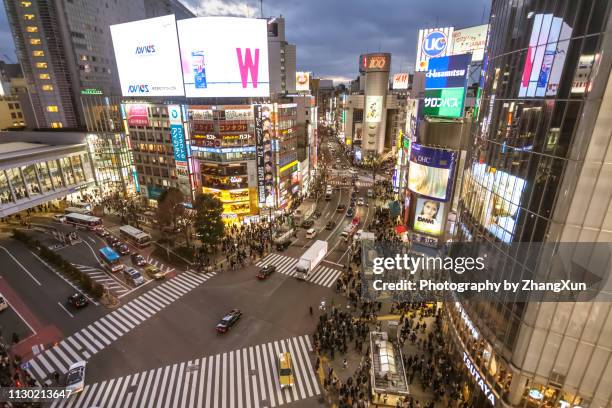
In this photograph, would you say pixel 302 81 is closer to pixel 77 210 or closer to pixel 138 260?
pixel 77 210

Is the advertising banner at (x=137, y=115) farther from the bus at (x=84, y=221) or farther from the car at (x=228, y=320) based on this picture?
the car at (x=228, y=320)

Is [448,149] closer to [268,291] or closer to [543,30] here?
[543,30]

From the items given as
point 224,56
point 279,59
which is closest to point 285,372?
point 224,56

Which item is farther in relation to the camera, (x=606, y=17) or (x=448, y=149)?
(x=448, y=149)

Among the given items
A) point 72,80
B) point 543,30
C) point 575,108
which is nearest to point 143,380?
point 575,108

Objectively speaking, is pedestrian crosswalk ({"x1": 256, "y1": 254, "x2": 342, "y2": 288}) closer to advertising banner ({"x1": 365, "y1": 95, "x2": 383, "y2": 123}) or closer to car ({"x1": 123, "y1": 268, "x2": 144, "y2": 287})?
car ({"x1": 123, "y1": 268, "x2": 144, "y2": 287})
